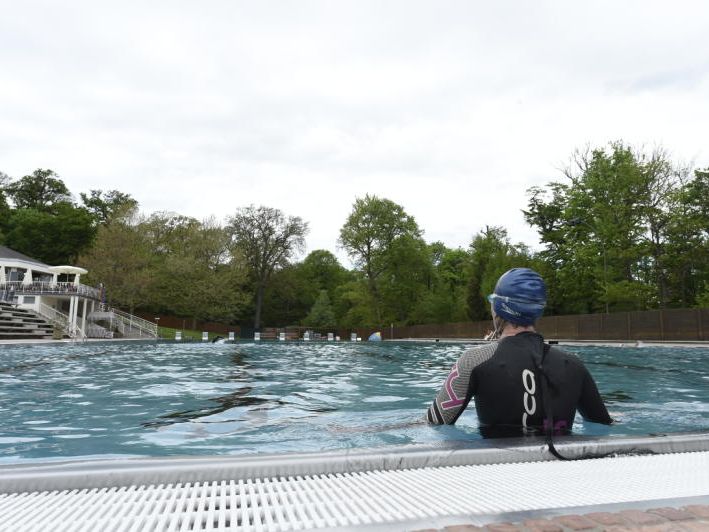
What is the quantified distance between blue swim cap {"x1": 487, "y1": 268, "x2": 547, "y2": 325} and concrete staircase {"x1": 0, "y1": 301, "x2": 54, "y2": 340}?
89.0 ft

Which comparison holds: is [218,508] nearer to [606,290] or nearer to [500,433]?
[500,433]

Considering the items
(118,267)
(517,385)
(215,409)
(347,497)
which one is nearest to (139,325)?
(118,267)

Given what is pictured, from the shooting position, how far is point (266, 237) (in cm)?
5441

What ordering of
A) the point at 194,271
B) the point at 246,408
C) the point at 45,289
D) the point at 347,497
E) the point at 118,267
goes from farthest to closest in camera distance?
the point at 194,271
the point at 118,267
the point at 45,289
the point at 246,408
the point at 347,497

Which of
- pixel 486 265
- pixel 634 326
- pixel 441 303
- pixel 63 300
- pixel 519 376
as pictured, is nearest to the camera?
pixel 519 376

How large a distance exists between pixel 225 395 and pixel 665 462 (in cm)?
648

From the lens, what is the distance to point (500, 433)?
3361 millimetres

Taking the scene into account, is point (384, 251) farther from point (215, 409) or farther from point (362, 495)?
point (362, 495)

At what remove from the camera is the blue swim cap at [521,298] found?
128 inches

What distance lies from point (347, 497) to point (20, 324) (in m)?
31.1

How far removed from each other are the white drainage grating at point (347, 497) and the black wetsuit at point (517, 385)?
838 mm

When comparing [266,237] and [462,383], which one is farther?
[266,237]

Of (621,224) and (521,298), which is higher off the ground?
(621,224)

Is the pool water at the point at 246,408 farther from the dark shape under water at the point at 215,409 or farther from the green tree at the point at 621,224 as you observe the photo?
the green tree at the point at 621,224
